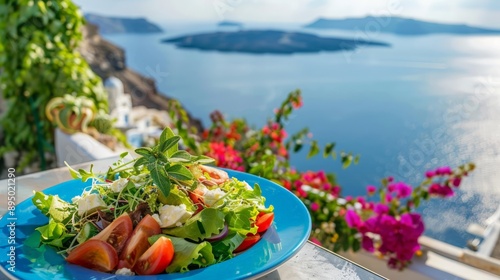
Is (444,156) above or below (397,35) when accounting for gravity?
below

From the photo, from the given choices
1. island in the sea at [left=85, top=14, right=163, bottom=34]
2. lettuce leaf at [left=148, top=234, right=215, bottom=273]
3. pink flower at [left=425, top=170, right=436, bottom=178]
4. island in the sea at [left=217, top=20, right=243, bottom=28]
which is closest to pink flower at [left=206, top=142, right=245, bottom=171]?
pink flower at [left=425, top=170, right=436, bottom=178]

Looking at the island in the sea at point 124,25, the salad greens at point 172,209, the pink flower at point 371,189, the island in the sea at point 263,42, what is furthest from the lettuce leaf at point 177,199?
the island in the sea at point 124,25

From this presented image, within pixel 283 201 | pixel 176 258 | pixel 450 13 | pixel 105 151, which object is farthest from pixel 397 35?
pixel 176 258

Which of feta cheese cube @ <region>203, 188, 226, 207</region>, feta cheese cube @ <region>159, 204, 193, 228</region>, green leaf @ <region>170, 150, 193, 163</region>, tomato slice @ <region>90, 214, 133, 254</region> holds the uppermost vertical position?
green leaf @ <region>170, 150, 193, 163</region>

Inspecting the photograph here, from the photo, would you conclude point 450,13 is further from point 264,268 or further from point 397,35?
point 264,268

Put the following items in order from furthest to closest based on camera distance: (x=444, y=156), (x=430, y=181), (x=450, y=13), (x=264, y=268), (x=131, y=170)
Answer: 1. (x=450, y=13)
2. (x=444, y=156)
3. (x=430, y=181)
4. (x=131, y=170)
5. (x=264, y=268)

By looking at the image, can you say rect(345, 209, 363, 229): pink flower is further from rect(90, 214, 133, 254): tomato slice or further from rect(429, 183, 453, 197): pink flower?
rect(90, 214, 133, 254): tomato slice

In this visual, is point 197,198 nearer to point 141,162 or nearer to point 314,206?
point 141,162
